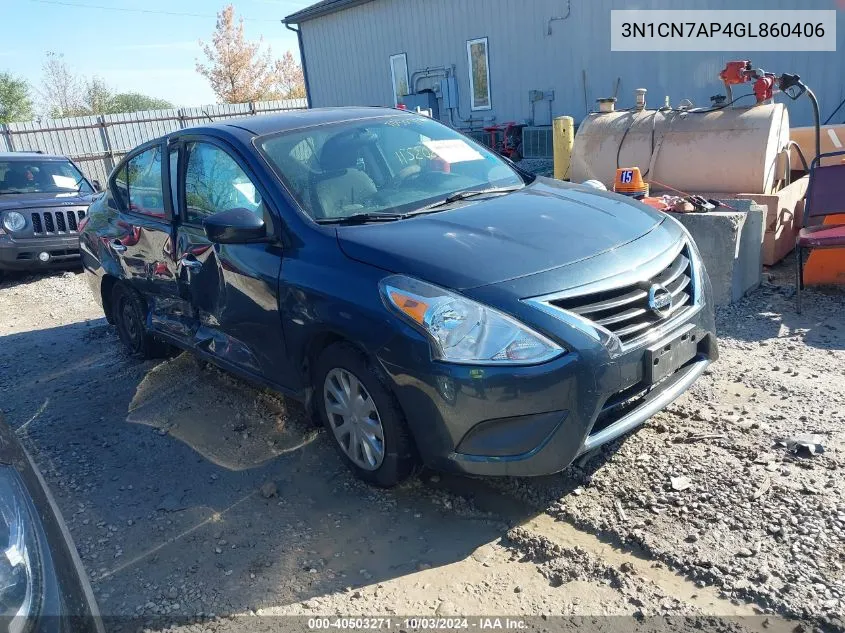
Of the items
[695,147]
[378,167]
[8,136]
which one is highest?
[8,136]

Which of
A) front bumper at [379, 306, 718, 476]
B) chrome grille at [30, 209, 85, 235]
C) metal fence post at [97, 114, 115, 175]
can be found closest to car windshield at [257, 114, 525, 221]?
front bumper at [379, 306, 718, 476]

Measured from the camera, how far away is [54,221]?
8.88 m

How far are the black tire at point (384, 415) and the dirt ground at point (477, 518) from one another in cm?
20

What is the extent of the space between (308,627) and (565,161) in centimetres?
709

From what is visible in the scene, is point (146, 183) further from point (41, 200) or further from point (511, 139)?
point (511, 139)

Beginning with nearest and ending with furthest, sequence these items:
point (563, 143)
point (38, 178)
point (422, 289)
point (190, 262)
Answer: point (422, 289) < point (190, 262) < point (563, 143) < point (38, 178)

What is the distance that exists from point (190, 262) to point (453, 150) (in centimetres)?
172

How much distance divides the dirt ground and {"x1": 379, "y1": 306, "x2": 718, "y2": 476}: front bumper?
15.2 inches

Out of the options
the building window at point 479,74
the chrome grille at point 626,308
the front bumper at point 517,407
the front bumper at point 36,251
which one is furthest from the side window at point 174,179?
the building window at point 479,74

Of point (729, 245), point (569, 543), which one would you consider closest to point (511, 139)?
point (729, 245)

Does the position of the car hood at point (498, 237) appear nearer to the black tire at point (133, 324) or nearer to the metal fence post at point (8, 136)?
the black tire at point (133, 324)

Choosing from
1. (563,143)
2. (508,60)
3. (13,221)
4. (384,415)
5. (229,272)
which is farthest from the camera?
(508,60)

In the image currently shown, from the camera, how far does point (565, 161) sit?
27.8 ft

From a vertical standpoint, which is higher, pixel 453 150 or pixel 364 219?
pixel 453 150
